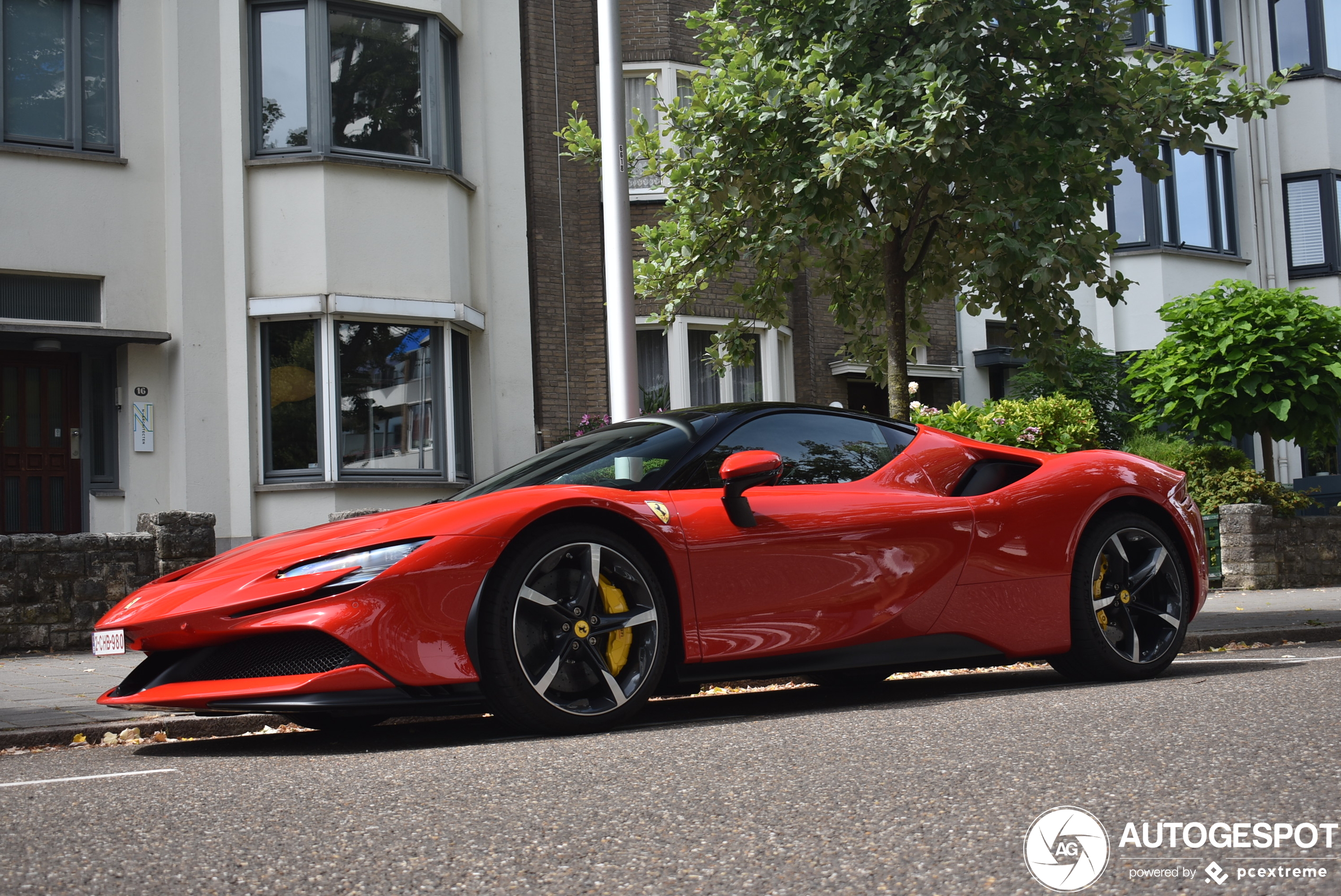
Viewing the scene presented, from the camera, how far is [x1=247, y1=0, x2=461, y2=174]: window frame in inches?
573

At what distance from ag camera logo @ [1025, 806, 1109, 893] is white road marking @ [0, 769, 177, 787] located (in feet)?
9.71

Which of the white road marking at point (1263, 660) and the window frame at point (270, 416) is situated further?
the window frame at point (270, 416)

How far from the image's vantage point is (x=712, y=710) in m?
6.05

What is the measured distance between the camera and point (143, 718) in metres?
6.34

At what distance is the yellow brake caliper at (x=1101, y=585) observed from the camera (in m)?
6.34

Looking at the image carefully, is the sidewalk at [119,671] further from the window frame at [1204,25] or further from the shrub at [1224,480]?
the window frame at [1204,25]

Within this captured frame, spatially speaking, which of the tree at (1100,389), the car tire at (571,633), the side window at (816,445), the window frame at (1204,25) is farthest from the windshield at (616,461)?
the window frame at (1204,25)

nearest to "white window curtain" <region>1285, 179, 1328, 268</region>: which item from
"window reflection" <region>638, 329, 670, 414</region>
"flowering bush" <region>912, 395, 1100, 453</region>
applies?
"flowering bush" <region>912, 395, 1100, 453</region>

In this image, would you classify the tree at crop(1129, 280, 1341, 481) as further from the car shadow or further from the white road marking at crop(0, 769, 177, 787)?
the white road marking at crop(0, 769, 177, 787)

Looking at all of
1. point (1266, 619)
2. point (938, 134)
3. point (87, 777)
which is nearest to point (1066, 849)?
point (87, 777)

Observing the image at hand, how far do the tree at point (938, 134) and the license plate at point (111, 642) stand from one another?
19.0 ft

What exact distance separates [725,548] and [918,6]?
5313mm

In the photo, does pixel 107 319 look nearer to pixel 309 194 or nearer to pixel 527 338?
pixel 309 194

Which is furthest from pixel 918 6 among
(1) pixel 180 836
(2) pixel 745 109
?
(1) pixel 180 836
